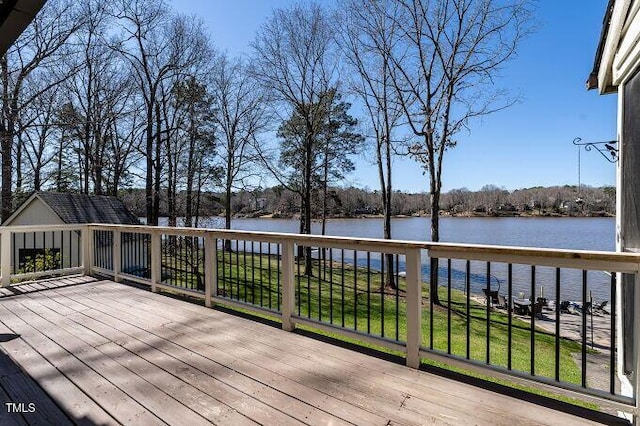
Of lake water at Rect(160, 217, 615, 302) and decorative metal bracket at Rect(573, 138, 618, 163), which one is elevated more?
decorative metal bracket at Rect(573, 138, 618, 163)

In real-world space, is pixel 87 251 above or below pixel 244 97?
below

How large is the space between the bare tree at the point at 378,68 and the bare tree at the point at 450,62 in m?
0.53

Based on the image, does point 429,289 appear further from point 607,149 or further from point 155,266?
point 155,266

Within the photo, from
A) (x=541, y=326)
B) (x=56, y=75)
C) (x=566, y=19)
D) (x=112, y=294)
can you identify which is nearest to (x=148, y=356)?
(x=112, y=294)

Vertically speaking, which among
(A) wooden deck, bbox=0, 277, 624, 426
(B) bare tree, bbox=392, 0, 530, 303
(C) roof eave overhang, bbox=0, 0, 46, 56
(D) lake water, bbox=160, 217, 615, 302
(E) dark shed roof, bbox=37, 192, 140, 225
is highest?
(B) bare tree, bbox=392, 0, 530, 303

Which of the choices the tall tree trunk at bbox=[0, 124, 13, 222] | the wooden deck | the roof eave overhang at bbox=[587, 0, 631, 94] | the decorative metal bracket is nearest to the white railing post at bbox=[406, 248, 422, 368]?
the wooden deck

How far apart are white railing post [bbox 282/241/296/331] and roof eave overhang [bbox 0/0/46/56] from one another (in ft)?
7.58

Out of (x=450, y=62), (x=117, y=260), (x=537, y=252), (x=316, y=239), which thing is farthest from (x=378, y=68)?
(x=537, y=252)

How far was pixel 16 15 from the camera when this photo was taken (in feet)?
7.13

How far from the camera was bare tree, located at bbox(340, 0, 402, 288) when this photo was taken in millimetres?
11172

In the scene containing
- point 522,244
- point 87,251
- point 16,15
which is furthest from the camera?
point 522,244

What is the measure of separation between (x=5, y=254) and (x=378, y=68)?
11.4 m

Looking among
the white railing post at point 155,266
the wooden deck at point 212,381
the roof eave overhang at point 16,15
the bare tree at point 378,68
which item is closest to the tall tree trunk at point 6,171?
the white railing post at point 155,266

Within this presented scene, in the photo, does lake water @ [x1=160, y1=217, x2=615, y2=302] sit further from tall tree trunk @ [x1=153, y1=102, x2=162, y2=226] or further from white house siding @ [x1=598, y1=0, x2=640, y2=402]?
tall tree trunk @ [x1=153, y1=102, x2=162, y2=226]
